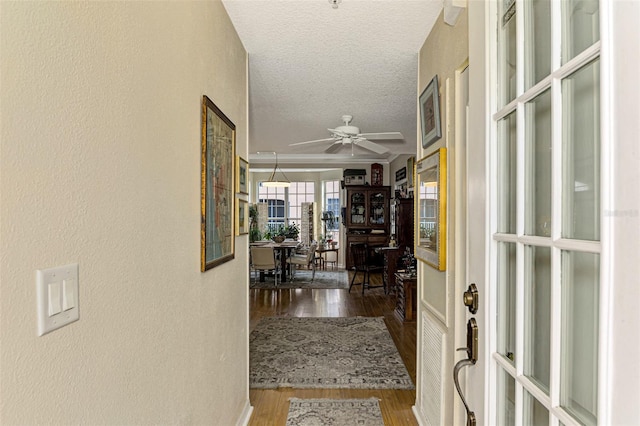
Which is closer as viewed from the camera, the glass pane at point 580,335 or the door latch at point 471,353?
the glass pane at point 580,335

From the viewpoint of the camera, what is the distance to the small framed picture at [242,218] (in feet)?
7.18

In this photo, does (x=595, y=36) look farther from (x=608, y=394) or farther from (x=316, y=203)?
(x=316, y=203)

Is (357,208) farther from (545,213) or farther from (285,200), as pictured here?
(545,213)

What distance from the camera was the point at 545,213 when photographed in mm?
744

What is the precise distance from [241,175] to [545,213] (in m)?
1.87

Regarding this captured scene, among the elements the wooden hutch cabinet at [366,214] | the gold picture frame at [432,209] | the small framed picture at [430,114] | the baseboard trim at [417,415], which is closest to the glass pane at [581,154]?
the gold picture frame at [432,209]

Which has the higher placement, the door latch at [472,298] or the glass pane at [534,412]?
the door latch at [472,298]

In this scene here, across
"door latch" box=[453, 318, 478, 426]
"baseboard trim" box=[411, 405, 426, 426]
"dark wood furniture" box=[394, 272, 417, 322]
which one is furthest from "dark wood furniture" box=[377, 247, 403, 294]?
"door latch" box=[453, 318, 478, 426]

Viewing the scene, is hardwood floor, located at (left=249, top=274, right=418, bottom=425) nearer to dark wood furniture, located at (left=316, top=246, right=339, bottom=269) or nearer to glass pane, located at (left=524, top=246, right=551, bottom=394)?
dark wood furniture, located at (left=316, top=246, right=339, bottom=269)

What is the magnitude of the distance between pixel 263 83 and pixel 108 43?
2.37m

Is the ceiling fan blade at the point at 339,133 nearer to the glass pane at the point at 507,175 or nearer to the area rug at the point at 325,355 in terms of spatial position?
the area rug at the point at 325,355

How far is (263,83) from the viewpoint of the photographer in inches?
124

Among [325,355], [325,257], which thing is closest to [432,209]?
[325,355]

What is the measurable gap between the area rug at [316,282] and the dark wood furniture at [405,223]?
1.36 meters
